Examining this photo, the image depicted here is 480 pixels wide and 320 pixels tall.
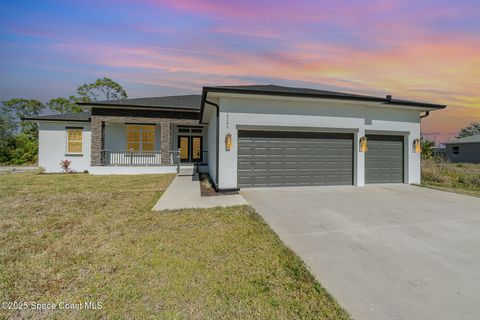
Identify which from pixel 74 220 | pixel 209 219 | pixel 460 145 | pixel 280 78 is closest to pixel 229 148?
pixel 209 219

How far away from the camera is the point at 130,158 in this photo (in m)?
15.0

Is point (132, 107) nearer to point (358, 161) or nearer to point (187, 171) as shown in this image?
point (187, 171)

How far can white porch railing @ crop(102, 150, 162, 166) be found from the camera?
1492 centimetres

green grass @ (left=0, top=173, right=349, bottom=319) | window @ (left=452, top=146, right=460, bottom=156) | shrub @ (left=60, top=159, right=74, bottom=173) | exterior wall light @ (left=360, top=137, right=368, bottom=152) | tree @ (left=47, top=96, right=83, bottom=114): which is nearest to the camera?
green grass @ (left=0, top=173, right=349, bottom=319)

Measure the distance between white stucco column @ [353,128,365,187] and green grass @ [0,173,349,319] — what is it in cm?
607

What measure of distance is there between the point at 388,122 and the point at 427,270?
28.0 ft

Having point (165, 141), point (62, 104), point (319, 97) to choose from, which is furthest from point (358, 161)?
point (62, 104)

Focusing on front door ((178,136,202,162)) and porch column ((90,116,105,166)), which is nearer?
porch column ((90,116,105,166))

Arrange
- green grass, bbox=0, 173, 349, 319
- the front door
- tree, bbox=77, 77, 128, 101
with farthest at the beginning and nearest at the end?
tree, bbox=77, 77, 128, 101
the front door
green grass, bbox=0, 173, 349, 319

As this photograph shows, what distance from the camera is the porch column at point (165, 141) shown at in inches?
586

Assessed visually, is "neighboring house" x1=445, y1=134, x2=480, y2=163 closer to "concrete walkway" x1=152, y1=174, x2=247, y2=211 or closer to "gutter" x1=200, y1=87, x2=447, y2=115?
"gutter" x1=200, y1=87, x2=447, y2=115

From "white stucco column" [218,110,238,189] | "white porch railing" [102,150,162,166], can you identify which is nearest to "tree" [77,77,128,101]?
"white porch railing" [102,150,162,166]

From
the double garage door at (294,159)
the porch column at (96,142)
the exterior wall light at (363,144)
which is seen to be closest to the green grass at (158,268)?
the double garage door at (294,159)

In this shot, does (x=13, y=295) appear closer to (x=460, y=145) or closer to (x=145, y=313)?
(x=145, y=313)
